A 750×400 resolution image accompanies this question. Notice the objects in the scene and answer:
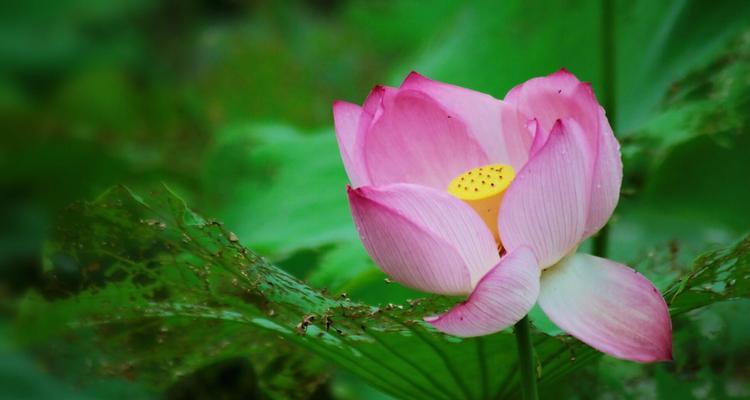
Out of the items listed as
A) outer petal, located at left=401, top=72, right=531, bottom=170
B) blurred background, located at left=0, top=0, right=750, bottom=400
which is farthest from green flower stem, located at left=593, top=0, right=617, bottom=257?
outer petal, located at left=401, top=72, right=531, bottom=170

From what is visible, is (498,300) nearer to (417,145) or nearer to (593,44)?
(417,145)

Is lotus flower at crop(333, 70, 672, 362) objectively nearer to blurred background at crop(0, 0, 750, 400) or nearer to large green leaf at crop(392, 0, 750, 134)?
blurred background at crop(0, 0, 750, 400)

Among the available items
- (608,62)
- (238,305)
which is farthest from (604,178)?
(608,62)

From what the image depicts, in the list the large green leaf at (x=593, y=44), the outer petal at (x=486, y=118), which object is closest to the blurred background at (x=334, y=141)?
the large green leaf at (x=593, y=44)

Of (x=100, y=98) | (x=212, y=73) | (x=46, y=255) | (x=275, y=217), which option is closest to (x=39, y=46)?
(x=100, y=98)

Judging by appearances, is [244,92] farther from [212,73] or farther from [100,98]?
[100,98]

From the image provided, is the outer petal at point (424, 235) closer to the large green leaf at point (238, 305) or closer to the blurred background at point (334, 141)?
the large green leaf at point (238, 305)
